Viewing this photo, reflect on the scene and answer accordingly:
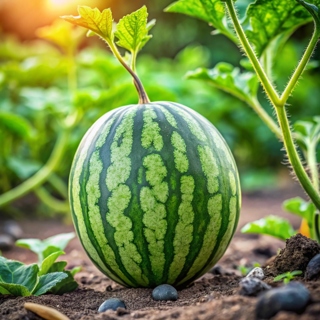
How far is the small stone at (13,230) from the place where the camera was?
3.39 m

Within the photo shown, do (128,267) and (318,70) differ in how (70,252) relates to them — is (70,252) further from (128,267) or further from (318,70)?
(318,70)

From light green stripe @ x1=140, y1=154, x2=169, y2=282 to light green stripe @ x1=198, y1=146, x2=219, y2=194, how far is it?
14 centimetres

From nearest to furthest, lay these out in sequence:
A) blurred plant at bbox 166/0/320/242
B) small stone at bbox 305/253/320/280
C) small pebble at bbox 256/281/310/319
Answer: small pebble at bbox 256/281/310/319 < small stone at bbox 305/253/320/280 < blurred plant at bbox 166/0/320/242

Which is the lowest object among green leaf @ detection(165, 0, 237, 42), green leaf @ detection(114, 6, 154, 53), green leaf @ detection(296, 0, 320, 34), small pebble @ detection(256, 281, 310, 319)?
small pebble @ detection(256, 281, 310, 319)

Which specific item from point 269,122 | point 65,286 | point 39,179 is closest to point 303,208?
point 269,122

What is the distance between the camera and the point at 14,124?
3.30 meters

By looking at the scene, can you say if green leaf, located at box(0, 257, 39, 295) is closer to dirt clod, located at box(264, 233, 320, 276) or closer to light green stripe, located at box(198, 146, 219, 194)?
light green stripe, located at box(198, 146, 219, 194)

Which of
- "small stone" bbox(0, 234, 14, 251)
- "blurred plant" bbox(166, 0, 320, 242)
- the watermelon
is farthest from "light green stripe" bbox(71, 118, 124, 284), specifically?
"small stone" bbox(0, 234, 14, 251)

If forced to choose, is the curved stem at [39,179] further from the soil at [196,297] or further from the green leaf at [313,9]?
the green leaf at [313,9]

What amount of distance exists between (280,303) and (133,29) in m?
1.02

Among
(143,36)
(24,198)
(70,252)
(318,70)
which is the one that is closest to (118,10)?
(318,70)

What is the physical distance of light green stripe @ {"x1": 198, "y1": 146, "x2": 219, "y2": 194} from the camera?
1708mm

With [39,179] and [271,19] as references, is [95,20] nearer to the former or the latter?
[271,19]

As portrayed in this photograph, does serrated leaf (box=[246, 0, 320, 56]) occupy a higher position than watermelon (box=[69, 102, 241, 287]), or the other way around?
serrated leaf (box=[246, 0, 320, 56])
